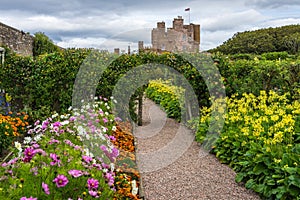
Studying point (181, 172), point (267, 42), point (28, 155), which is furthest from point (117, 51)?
point (267, 42)

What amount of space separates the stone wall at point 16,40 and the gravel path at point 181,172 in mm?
6034

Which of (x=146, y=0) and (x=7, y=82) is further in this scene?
(x=7, y=82)

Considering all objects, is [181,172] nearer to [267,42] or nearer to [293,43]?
[293,43]

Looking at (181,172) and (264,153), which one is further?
(181,172)

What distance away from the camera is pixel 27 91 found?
7.46m

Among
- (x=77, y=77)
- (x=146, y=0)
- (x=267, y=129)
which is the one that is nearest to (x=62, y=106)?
(x=77, y=77)

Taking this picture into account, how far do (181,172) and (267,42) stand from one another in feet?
112

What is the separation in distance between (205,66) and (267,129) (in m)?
2.73

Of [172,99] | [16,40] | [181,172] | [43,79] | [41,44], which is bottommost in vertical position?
[181,172]

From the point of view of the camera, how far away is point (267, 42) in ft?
119

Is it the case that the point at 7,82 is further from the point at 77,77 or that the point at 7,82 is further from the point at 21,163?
the point at 21,163

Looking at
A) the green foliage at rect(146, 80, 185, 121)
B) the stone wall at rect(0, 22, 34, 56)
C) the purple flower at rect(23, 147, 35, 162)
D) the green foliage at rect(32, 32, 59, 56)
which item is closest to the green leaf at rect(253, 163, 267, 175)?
the purple flower at rect(23, 147, 35, 162)

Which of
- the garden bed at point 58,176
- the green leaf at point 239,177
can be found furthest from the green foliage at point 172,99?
the garden bed at point 58,176

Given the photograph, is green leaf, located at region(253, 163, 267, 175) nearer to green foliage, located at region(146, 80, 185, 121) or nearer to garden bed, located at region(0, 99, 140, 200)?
garden bed, located at region(0, 99, 140, 200)
